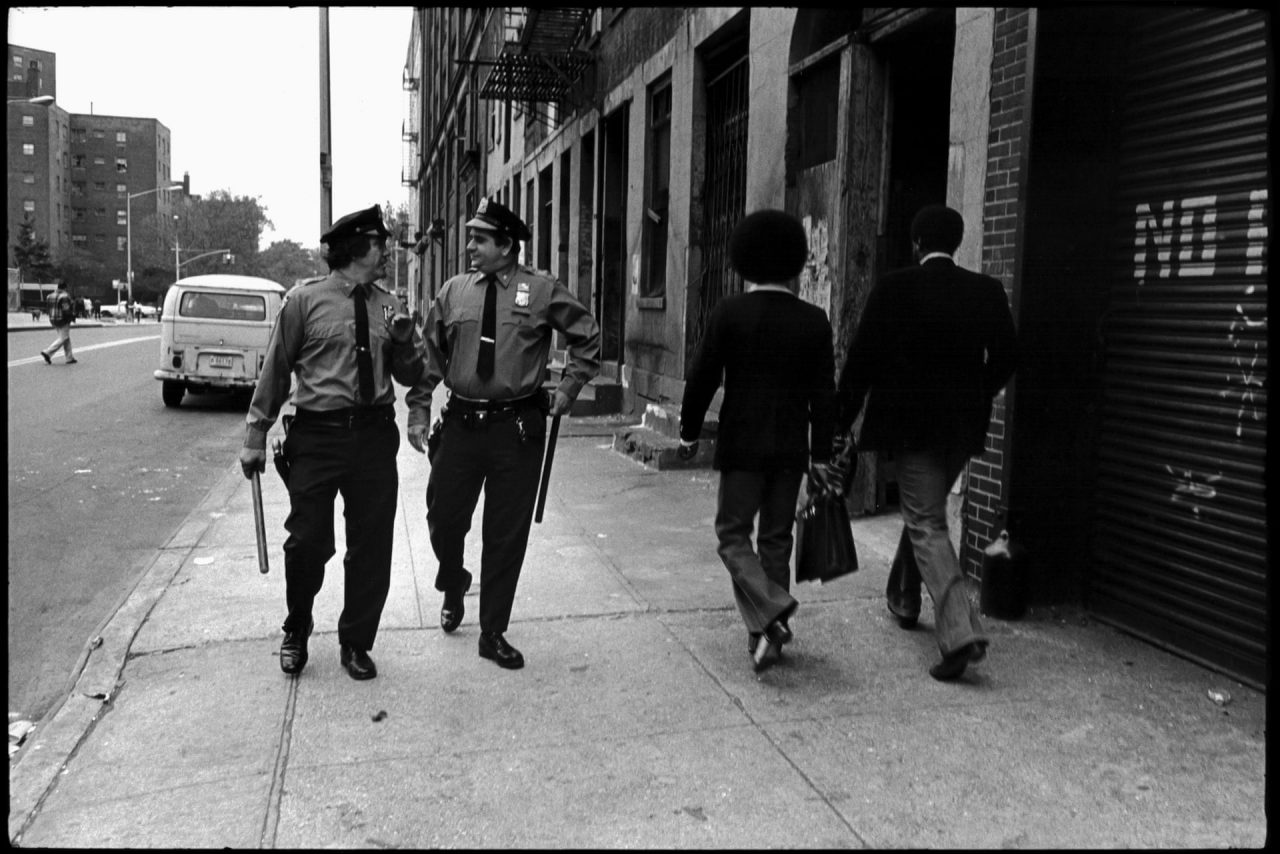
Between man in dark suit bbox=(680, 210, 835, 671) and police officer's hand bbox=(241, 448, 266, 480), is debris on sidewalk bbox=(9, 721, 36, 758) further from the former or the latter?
man in dark suit bbox=(680, 210, 835, 671)

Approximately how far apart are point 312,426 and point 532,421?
924 mm

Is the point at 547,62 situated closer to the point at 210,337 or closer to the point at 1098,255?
the point at 210,337

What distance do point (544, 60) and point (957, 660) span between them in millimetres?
13990

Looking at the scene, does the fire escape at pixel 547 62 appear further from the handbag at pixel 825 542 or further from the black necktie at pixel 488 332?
the handbag at pixel 825 542

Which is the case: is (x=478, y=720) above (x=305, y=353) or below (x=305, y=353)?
below

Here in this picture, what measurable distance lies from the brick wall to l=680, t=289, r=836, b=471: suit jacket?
4.24 feet

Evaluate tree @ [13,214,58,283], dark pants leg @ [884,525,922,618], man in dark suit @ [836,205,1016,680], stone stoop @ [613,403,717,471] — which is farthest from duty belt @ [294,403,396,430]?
tree @ [13,214,58,283]

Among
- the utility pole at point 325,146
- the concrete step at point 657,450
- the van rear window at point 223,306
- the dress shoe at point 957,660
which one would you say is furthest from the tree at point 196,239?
the dress shoe at point 957,660

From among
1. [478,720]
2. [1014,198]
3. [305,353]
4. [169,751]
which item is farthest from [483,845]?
[1014,198]

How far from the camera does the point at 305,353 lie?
456cm

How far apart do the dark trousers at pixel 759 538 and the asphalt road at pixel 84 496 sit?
301 cm

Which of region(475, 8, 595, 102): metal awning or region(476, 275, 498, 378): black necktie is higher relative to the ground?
region(475, 8, 595, 102): metal awning

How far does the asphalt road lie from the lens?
5.66 metres

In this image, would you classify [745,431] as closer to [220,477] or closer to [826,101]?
[826,101]
